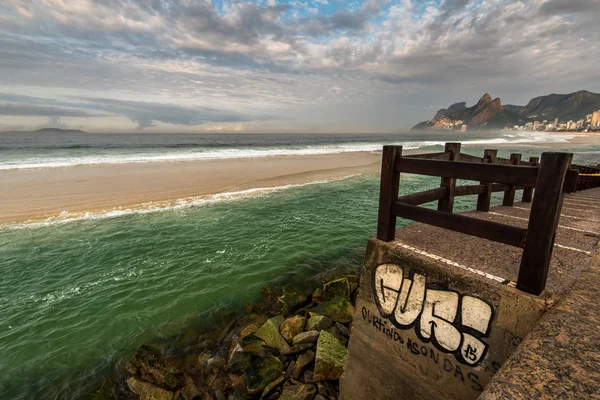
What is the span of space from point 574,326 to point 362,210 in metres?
11.5

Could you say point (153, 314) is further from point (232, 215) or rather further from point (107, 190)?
point (107, 190)

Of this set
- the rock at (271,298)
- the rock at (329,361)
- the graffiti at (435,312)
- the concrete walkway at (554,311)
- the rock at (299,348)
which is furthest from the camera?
the rock at (271,298)

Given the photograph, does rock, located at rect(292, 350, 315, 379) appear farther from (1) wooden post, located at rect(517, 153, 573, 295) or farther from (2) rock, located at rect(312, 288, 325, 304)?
(1) wooden post, located at rect(517, 153, 573, 295)

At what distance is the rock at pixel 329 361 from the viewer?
4.41 m

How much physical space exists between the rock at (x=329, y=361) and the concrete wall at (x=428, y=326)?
0.59 m

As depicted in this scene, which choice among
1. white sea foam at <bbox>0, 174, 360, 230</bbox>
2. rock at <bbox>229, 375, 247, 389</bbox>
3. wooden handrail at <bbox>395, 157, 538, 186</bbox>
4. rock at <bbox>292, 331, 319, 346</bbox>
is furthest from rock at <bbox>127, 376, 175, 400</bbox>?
white sea foam at <bbox>0, 174, 360, 230</bbox>

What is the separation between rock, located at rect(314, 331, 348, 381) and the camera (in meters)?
4.41

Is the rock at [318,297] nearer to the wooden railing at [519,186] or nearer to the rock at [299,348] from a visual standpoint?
the rock at [299,348]

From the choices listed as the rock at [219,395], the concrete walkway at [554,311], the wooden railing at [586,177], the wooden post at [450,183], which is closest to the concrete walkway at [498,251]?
the concrete walkway at [554,311]

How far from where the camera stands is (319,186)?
19.2 metres

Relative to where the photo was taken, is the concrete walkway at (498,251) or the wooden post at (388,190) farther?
the wooden post at (388,190)

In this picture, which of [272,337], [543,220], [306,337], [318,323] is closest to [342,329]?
[318,323]

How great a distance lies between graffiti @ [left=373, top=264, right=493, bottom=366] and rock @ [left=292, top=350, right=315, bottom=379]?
82.5 inches

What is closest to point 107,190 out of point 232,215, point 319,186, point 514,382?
point 232,215
